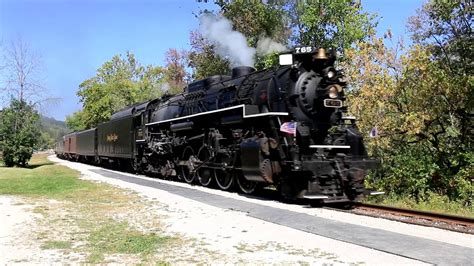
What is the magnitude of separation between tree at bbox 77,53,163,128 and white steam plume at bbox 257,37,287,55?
29.7 metres

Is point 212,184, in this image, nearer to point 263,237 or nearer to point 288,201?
point 288,201

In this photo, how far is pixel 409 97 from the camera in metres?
19.2

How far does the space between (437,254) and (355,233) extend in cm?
163

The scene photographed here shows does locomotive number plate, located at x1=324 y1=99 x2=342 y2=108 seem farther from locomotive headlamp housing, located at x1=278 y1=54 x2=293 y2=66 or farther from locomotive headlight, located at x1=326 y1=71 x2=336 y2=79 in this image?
locomotive headlamp housing, located at x1=278 y1=54 x2=293 y2=66

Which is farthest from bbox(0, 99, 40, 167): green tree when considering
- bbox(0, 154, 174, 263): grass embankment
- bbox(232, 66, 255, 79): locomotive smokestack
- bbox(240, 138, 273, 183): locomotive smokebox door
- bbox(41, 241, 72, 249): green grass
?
bbox(41, 241, 72, 249): green grass

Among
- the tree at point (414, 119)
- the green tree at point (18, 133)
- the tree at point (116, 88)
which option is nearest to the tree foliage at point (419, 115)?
the tree at point (414, 119)

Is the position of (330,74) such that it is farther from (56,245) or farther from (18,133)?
(18,133)

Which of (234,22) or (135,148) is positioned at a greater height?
(234,22)

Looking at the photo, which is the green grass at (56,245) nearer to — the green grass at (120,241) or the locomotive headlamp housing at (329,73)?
the green grass at (120,241)

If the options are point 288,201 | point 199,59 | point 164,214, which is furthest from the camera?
point 199,59

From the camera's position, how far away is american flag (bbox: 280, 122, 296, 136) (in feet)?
37.5

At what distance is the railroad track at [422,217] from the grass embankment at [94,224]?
4616mm

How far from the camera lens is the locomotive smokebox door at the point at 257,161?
11.7 meters

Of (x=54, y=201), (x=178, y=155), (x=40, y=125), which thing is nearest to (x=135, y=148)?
(x=178, y=155)
